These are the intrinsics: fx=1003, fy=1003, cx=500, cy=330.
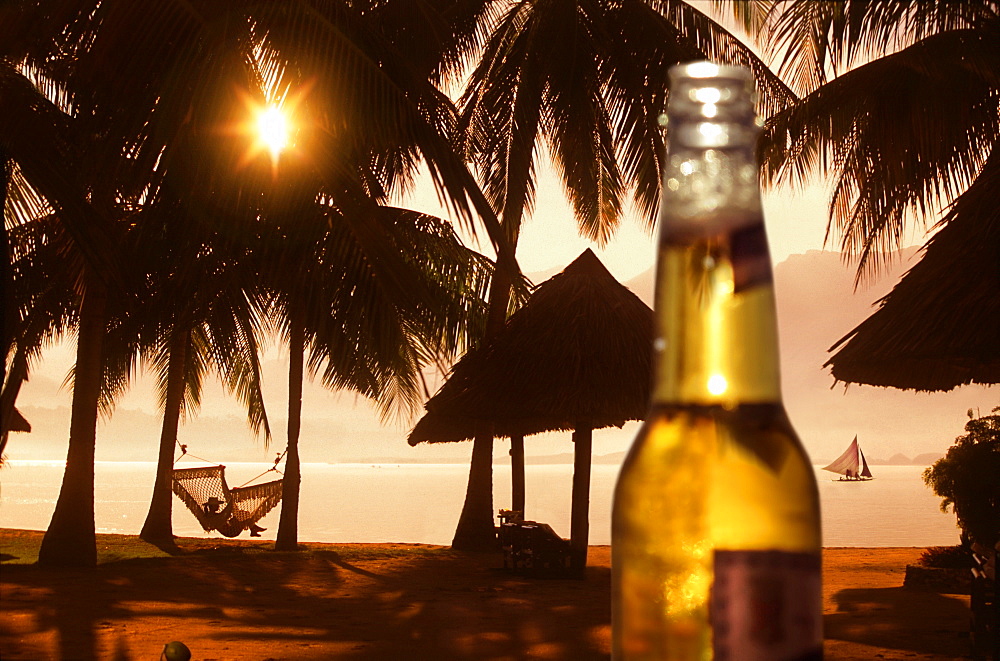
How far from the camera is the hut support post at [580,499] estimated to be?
1375 centimetres

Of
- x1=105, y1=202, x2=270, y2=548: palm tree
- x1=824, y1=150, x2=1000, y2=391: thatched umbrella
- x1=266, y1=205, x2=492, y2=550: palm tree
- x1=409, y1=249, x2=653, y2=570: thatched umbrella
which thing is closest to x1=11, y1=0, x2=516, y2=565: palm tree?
x1=266, y1=205, x2=492, y2=550: palm tree

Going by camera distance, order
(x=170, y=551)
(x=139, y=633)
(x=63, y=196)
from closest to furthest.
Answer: (x=63, y=196) → (x=139, y=633) → (x=170, y=551)

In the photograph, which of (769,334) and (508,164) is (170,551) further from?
(769,334)

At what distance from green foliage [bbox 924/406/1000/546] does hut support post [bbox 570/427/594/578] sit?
15.4ft

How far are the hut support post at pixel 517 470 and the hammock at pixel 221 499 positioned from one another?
15.9 feet

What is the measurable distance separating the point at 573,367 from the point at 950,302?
590 cm

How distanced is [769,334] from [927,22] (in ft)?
28.4

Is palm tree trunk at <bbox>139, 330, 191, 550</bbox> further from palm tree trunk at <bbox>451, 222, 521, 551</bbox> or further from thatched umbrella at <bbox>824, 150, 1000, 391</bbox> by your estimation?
thatched umbrella at <bbox>824, 150, 1000, 391</bbox>

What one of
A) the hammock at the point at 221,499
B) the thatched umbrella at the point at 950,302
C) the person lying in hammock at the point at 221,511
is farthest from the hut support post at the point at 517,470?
the thatched umbrella at the point at 950,302

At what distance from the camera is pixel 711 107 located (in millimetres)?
667

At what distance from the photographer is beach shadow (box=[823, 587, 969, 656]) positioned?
8.38 meters

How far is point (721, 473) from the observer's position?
62 centimetres

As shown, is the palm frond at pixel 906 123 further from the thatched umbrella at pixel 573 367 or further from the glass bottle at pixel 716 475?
the glass bottle at pixel 716 475

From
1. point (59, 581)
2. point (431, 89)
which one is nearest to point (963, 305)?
point (431, 89)
